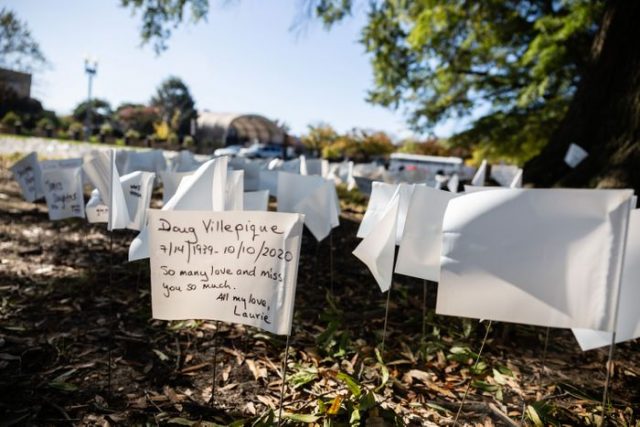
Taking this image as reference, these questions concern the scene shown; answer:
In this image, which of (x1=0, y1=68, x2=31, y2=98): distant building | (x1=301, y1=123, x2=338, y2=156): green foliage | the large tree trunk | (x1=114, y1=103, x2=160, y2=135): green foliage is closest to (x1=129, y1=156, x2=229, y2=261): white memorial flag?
the large tree trunk

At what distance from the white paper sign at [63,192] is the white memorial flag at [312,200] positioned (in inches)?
78.3

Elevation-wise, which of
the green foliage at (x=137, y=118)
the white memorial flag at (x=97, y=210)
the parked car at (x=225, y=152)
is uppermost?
the green foliage at (x=137, y=118)

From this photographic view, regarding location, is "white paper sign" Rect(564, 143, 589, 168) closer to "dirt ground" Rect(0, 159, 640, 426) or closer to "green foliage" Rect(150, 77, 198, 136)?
"dirt ground" Rect(0, 159, 640, 426)

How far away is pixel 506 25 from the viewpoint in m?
11.3

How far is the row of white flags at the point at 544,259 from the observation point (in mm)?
1345

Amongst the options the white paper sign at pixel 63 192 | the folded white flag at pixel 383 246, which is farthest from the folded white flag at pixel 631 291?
the white paper sign at pixel 63 192

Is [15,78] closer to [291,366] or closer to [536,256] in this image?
[291,366]

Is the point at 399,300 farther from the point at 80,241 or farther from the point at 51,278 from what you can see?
the point at 80,241

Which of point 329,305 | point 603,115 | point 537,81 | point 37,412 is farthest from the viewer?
point 537,81

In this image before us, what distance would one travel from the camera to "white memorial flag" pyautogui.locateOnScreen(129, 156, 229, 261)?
234 centimetres

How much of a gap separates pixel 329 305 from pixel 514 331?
146 cm

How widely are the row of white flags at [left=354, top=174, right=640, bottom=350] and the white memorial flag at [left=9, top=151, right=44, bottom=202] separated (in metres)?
4.89

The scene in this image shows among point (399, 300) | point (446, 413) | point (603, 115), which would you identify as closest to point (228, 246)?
point (446, 413)

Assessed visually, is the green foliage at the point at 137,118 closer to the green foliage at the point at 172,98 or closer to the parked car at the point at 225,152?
the green foliage at the point at 172,98
